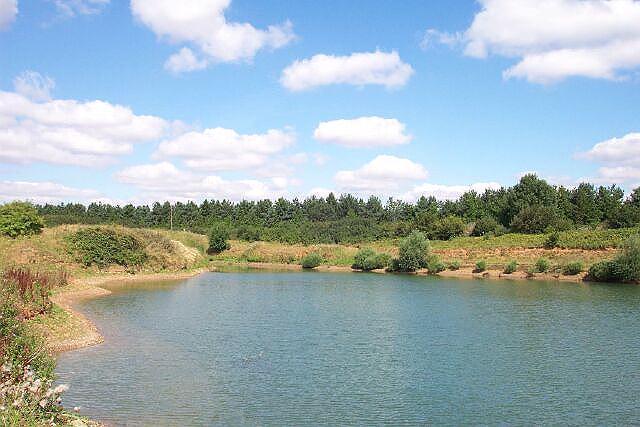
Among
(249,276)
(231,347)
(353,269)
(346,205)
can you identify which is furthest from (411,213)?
(231,347)

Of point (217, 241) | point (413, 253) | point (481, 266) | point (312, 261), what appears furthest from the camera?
point (217, 241)

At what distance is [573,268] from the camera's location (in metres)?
65.9

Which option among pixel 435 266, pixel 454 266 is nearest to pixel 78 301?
pixel 435 266

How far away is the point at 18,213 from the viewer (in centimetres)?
6681

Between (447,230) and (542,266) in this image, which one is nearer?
(542,266)

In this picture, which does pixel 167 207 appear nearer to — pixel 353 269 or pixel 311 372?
pixel 353 269

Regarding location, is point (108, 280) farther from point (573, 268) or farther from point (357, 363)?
point (573, 268)

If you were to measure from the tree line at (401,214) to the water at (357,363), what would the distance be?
58006mm

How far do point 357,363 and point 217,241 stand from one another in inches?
3181

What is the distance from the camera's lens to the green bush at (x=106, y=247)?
206ft

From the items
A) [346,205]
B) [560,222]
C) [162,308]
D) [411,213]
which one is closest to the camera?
[162,308]

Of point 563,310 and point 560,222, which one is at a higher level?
point 560,222

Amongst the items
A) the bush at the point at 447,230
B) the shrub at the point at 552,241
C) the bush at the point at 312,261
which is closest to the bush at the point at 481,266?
the shrub at the point at 552,241

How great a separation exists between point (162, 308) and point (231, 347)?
48.1 feet
